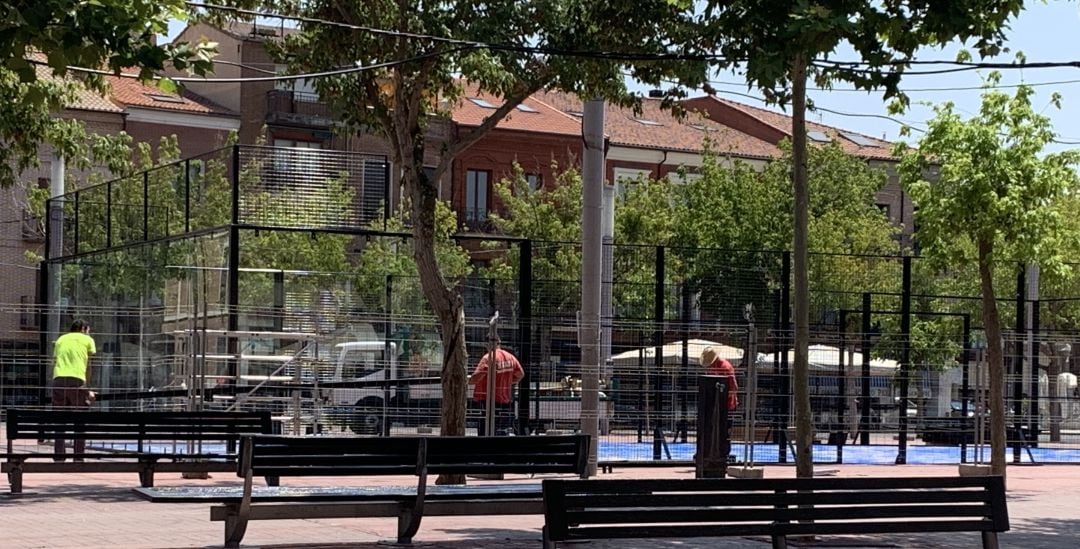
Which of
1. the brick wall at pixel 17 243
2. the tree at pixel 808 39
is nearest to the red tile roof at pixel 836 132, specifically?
the brick wall at pixel 17 243

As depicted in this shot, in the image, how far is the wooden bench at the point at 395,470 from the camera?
11.3 metres

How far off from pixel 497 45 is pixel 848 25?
15.2ft

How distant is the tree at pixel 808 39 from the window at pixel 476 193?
4613 cm

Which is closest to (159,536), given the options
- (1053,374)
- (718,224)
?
(1053,374)

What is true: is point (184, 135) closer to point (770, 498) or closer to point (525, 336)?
point (525, 336)

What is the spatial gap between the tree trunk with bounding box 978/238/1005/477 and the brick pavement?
83cm

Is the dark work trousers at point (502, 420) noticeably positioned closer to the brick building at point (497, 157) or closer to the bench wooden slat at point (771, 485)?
the bench wooden slat at point (771, 485)

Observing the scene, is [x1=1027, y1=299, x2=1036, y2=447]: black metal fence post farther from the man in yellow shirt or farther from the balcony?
the balcony

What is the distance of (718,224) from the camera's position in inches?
1969

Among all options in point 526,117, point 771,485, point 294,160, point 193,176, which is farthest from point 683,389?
point 526,117

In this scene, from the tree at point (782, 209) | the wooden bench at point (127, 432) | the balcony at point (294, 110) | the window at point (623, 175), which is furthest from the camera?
the window at point (623, 175)

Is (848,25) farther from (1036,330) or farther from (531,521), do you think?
(1036,330)

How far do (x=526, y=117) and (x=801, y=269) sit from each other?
1957 inches

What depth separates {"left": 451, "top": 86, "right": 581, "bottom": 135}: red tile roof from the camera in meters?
59.9
